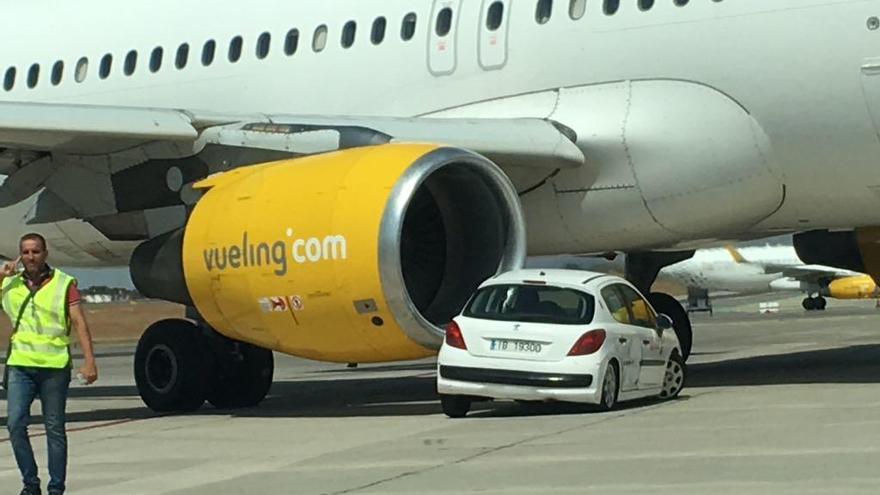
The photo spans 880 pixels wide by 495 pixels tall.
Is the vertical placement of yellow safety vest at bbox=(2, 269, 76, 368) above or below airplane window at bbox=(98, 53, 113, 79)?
below

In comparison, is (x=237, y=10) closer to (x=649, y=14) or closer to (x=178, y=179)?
(x=178, y=179)

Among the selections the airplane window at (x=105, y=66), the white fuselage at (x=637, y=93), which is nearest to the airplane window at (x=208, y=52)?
the white fuselage at (x=637, y=93)

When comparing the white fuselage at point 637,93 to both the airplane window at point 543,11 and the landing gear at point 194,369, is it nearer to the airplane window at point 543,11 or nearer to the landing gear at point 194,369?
the airplane window at point 543,11

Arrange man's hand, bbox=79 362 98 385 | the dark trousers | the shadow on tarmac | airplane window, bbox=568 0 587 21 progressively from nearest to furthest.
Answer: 1. the dark trousers
2. man's hand, bbox=79 362 98 385
3. the shadow on tarmac
4. airplane window, bbox=568 0 587 21

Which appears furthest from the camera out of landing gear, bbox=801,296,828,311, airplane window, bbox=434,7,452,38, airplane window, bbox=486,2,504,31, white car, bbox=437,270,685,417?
landing gear, bbox=801,296,828,311

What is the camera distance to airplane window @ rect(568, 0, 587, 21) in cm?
1673

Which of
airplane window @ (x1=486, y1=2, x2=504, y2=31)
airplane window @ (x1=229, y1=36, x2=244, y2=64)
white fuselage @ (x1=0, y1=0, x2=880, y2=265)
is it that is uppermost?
airplane window @ (x1=229, y1=36, x2=244, y2=64)

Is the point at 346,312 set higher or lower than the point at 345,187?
lower

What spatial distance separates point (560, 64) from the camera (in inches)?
662

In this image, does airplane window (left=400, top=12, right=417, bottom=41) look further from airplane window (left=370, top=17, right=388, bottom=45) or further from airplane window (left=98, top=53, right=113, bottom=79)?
airplane window (left=98, top=53, right=113, bottom=79)

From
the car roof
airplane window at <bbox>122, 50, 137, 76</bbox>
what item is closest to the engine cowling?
the car roof

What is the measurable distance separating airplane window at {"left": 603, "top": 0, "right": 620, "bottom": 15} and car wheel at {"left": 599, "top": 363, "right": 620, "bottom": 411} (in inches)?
140

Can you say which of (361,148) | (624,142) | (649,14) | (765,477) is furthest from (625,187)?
(765,477)

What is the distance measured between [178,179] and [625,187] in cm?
418
